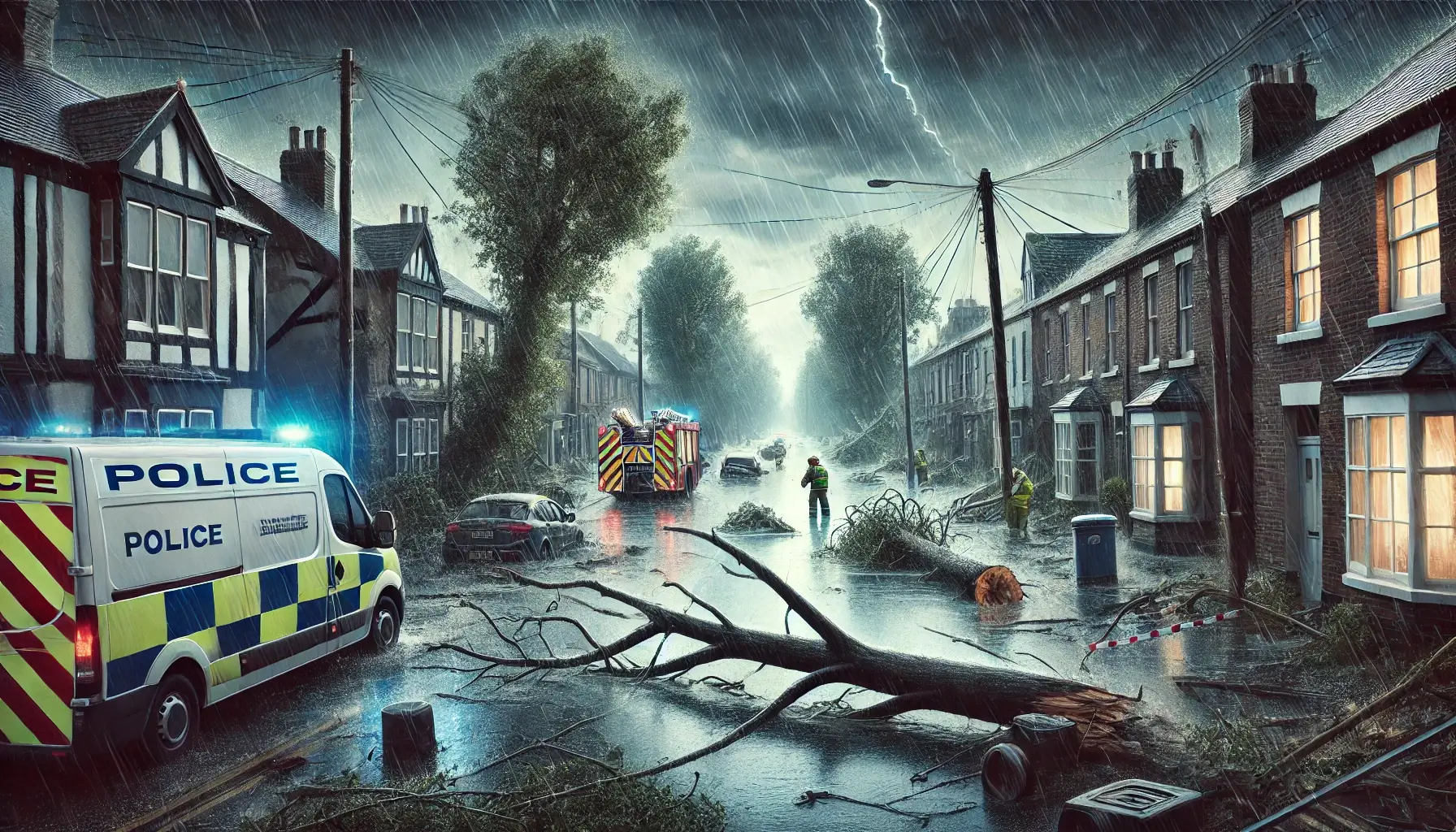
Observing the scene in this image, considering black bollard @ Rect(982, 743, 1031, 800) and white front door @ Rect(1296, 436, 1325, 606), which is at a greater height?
white front door @ Rect(1296, 436, 1325, 606)

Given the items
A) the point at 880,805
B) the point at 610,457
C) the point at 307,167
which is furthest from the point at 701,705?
the point at 307,167

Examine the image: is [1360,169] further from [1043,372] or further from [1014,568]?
[1043,372]

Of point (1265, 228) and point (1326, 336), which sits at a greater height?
point (1265, 228)

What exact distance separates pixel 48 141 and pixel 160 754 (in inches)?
462

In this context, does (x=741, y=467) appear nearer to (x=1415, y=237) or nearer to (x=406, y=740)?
(x=1415, y=237)

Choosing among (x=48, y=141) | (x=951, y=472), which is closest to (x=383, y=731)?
(x=48, y=141)

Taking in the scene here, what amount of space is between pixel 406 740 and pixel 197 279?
13.6 meters

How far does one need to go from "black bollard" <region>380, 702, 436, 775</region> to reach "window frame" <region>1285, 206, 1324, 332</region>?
11463mm

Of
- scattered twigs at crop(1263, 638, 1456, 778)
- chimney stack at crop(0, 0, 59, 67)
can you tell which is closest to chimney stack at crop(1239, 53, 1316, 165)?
scattered twigs at crop(1263, 638, 1456, 778)

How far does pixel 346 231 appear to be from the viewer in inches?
619

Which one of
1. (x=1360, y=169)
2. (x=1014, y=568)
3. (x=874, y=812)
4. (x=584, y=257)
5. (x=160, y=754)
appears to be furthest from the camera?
Answer: (x=584, y=257)

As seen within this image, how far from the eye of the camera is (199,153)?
16172 mm

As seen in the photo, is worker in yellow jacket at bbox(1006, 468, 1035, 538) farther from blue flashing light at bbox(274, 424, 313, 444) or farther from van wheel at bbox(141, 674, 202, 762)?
van wheel at bbox(141, 674, 202, 762)

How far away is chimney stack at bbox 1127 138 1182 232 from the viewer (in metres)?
23.5
